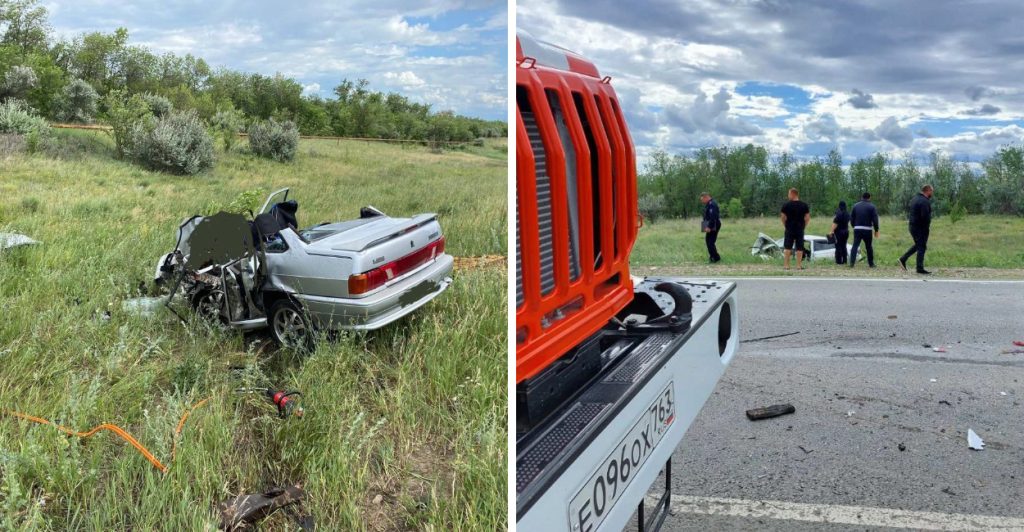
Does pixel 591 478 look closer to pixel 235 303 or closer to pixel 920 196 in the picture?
pixel 235 303

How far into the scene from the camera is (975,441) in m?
3.15

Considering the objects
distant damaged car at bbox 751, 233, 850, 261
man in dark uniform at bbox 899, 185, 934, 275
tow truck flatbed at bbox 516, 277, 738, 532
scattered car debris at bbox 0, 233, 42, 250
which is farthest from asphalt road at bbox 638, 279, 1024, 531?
distant damaged car at bbox 751, 233, 850, 261

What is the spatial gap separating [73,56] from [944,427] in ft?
10.5

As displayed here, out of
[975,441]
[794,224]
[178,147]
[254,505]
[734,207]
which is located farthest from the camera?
[794,224]

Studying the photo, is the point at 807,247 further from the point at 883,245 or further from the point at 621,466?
the point at 621,466

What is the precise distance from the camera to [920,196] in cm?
769

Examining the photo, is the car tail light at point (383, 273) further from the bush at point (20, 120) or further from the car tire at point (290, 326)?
the bush at point (20, 120)

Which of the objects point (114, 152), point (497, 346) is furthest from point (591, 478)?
point (114, 152)

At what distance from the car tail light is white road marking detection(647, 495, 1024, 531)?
3.39ft

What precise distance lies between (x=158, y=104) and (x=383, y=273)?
83cm

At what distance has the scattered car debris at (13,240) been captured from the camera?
7.87 ft

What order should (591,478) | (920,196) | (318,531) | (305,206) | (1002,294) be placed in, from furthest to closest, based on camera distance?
(920,196) → (1002,294) → (305,206) → (318,531) → (591,478)

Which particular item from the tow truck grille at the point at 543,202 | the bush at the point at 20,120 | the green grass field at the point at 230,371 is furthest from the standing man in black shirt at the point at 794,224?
the tow truck grille at the point at 543,202

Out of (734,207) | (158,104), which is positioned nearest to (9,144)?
(158,104)
